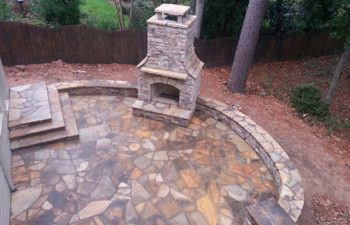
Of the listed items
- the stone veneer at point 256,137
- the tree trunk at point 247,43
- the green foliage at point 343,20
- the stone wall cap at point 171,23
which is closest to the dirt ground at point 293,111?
the tree trunk at point 247,43

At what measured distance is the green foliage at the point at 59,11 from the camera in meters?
10.1

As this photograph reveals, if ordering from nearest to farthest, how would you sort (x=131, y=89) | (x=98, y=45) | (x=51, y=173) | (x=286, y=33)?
(x=51, y=173), (x=131, y=89), (x=98, y=45), (x=286, y=33)

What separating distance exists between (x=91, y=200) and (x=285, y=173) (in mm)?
3779

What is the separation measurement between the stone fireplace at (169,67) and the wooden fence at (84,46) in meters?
2.82

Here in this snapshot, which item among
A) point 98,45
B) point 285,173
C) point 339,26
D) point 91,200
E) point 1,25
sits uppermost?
point 339,26

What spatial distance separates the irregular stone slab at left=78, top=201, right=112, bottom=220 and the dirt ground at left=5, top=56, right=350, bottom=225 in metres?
3.55

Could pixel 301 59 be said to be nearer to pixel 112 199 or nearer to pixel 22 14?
pixel 112 199

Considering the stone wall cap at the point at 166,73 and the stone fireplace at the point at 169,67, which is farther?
the stone wall cap at the point at 166,73

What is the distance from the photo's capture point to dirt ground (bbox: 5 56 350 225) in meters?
6.19

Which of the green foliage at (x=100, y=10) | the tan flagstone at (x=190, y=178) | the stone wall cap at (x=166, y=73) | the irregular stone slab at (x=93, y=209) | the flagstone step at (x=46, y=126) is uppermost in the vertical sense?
the stone wall cap at (x=166, y=73)

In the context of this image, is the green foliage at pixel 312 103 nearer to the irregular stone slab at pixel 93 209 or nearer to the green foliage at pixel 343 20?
the green foliage at pixel 343 20

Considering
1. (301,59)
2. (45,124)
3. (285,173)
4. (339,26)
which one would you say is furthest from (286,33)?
(45,124)

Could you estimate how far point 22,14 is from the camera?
13250 mm

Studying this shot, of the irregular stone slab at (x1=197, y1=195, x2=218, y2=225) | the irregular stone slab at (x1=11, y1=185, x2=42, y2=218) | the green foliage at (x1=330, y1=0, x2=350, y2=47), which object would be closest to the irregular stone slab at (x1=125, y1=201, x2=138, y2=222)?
the irregular stone slab at (x1=197, y1=195, x2=218, y2=225)
